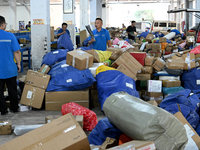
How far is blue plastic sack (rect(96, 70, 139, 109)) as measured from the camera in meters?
3.97

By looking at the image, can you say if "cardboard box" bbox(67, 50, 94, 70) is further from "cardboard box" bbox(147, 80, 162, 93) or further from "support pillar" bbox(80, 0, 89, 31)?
"support pillar" bbox(80, 0, 89, 31)

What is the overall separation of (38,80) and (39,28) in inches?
112

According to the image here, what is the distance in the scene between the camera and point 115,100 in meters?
2.38

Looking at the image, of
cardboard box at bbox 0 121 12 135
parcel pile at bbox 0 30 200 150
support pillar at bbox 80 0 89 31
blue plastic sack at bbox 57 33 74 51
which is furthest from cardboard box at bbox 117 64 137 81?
support pillar at bbox 80 0 89 31

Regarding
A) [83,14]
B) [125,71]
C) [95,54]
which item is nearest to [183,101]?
[125,71]

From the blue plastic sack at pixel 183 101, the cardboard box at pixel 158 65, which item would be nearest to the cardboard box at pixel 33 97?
the blue plastic sack at pixel 183 101

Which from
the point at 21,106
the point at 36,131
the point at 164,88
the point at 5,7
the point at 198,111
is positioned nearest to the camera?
the point at 36,131

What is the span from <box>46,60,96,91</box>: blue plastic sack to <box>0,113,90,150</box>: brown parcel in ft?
6.60

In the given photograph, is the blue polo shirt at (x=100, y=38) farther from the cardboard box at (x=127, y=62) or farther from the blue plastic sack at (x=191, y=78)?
the blue plastic sack at (x=191, y=78)

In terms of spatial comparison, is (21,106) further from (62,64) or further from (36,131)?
(36,131)

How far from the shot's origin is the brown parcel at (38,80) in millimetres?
4348

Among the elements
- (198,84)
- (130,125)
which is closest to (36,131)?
(130,125)

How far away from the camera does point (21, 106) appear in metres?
4.31

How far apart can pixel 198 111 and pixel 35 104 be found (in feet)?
8.73
